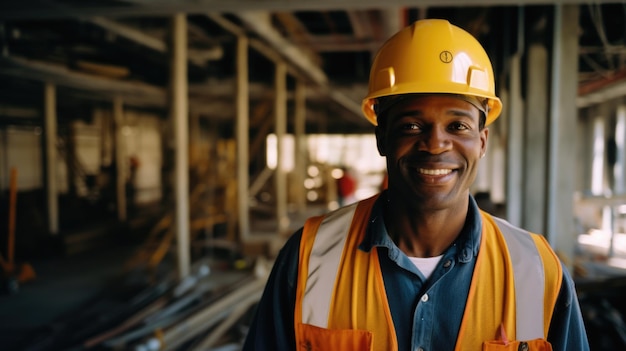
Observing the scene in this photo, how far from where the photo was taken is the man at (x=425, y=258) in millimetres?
1560

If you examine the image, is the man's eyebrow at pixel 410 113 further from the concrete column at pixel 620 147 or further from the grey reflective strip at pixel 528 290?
the concrete column at pixel 620 147

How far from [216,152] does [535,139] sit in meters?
7.81

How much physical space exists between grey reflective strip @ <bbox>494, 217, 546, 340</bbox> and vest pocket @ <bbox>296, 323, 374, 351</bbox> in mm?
524

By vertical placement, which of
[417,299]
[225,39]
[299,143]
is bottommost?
[417,299]

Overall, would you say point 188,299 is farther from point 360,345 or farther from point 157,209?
point 157,209

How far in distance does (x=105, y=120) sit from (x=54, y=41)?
938 cm

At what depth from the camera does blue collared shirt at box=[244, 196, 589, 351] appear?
1.55 m

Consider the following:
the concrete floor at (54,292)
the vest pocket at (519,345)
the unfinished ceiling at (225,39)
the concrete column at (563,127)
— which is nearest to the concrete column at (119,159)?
the unfinished ceiling at (225,39)

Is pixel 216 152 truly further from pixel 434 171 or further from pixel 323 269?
pixel 434 171

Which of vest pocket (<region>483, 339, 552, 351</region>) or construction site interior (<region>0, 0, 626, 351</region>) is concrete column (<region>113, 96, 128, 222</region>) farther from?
vest pocket (<region>483, 339, 552, 351</region>)

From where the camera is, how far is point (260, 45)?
32.6 feet

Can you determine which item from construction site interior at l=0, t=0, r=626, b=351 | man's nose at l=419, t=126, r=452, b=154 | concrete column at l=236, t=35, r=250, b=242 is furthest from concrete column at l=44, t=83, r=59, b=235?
man's nose at l=419, t=126, r=452, b=154

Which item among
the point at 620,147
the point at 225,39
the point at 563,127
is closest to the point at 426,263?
the point at 563,127

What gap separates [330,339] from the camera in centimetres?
160
